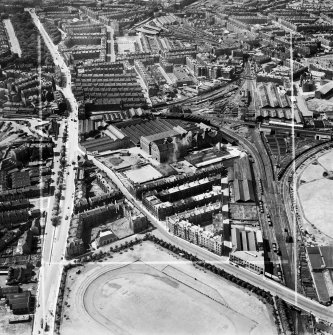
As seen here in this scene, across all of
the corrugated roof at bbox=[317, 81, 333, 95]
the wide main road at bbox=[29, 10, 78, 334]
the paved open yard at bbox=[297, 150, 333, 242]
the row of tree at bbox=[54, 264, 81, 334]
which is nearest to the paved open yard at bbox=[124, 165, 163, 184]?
the wide main road at bbox=[29, 10, 78, 334]

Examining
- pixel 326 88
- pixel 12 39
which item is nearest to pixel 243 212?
pixel 326 88

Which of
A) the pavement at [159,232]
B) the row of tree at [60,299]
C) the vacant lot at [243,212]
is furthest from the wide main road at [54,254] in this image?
the vacant lot at [243,212]

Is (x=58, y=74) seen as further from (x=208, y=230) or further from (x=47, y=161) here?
(x=208, y=230)

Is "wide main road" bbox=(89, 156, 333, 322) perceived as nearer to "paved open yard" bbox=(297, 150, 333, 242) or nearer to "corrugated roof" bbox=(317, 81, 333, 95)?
"paved open yard" bbox=(297, 150, 333, 242)

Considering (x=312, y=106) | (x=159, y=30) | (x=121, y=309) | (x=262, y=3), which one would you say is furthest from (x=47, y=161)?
(x=262, y=3)

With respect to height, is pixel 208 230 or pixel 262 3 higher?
pixel 262 3

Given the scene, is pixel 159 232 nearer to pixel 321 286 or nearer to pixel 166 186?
pixel 166 186

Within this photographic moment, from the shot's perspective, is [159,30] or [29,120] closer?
[29,120]
